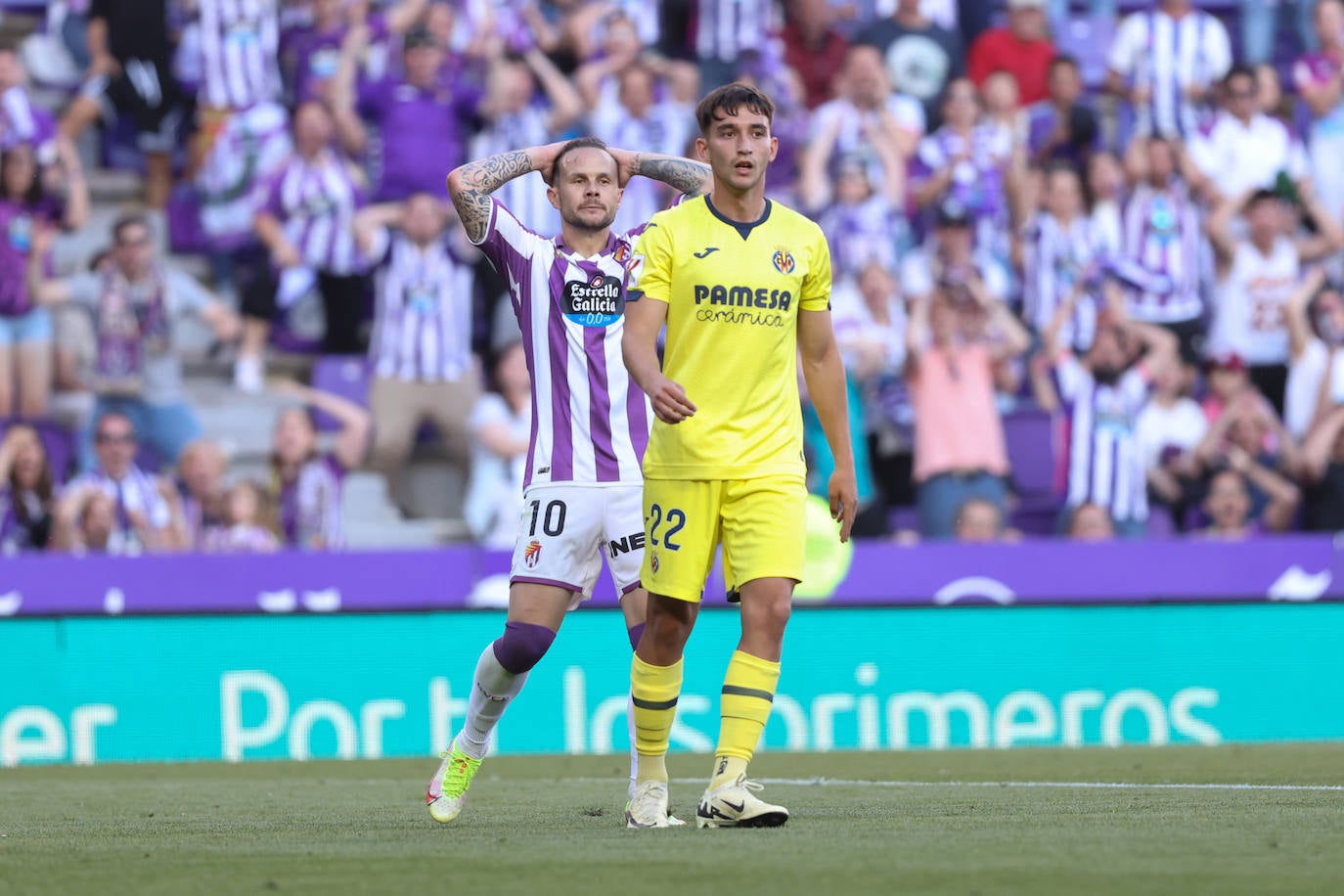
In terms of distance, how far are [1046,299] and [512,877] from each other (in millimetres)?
11438

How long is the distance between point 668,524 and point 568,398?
98 centimetres

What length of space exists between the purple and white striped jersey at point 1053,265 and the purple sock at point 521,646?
9.29 m

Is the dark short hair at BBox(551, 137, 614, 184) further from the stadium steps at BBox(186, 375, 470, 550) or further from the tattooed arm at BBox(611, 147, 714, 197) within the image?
the stadium steps at BBox(186, 375, 470, 550)

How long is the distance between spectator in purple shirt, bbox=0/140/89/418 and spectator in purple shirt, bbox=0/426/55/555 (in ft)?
2.55

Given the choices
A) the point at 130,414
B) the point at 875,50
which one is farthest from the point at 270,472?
the point at 875,50

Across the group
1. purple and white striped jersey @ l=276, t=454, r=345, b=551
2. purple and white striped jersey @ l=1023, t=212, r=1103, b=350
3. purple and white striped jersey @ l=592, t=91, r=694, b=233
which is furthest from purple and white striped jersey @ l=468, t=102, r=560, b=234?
purple and white striped jersey @ l=1023, t=212, r=1103, b=350

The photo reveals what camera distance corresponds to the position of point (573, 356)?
7.46m

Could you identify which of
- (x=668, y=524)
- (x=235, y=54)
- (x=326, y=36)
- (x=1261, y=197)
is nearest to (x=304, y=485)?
(x=235, y=54)

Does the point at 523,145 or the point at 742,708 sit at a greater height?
the point at 523,145

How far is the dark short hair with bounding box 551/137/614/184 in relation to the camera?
291 inches

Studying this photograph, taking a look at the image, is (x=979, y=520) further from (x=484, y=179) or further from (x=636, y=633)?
(x=484, y=179)

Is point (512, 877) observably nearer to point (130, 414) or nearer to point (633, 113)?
point (130, 414)

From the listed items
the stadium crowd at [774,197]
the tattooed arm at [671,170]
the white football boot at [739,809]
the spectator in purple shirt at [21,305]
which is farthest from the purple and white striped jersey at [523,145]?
the white football boot at [739,809]

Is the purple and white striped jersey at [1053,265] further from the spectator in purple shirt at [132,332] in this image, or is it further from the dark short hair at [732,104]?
the dark short hair at [732,104]
